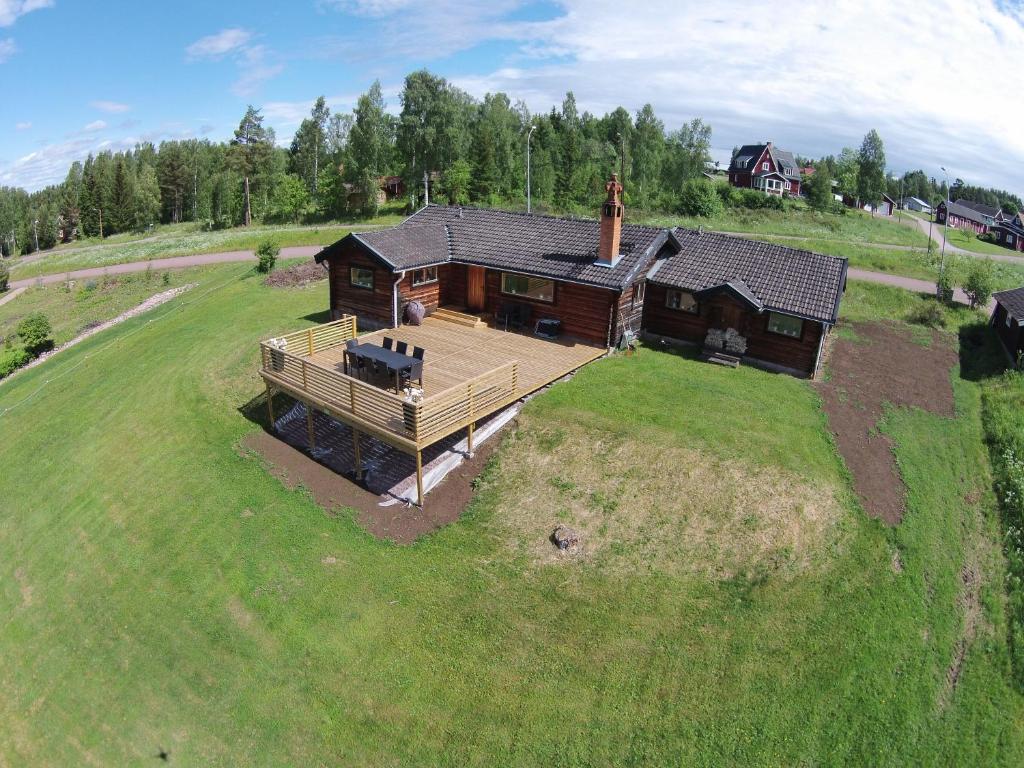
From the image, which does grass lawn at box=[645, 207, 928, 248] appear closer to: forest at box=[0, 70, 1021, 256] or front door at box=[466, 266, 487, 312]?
forest at box=[0, 70, 1021, 256]

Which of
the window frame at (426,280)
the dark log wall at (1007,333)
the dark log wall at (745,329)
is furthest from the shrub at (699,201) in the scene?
the window frame at (426,280)

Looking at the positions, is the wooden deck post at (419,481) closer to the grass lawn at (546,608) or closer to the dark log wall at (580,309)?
the grass lawn at (546,608)

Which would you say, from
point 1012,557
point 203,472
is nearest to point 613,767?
point 1012,557

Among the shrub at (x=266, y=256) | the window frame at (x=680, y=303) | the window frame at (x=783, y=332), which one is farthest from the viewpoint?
the shrub at (x=266, y=256)

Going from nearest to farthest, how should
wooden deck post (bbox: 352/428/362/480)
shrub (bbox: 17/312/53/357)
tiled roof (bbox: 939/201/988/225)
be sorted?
wooden deck post (bbox: 352/428/362/480) → shrub (bbox: 17/312/53/357) → tiled roof (bbox: 939/201/988/225)

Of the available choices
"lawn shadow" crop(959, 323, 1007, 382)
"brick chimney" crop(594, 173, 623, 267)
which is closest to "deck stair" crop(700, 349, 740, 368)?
"brick chimney" crop(594, 173, 623, 267)
